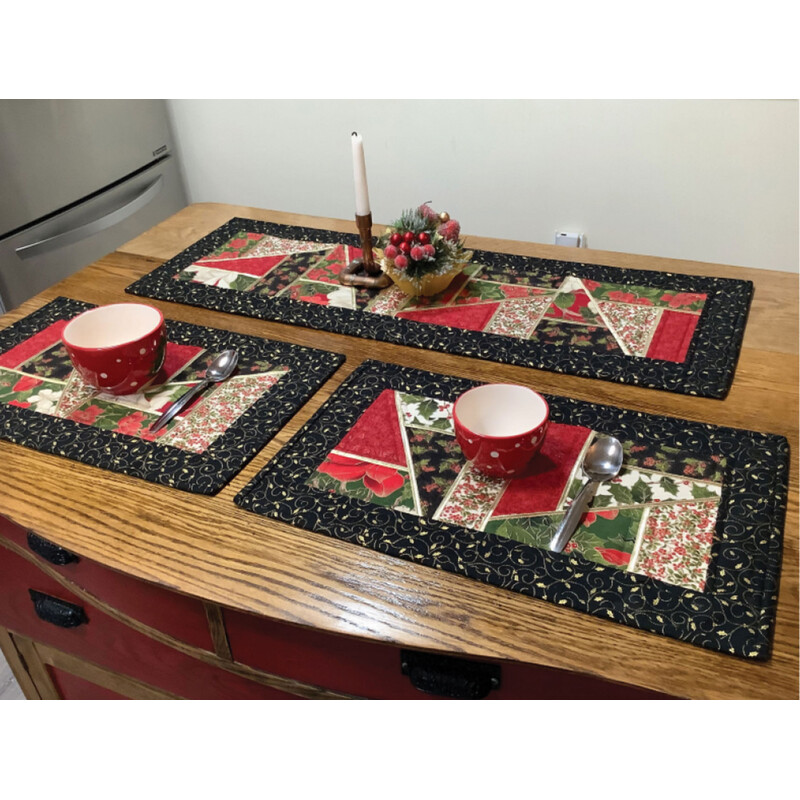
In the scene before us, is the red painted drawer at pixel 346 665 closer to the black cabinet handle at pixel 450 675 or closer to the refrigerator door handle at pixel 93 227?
the black cabinet handle at pixel 450 675

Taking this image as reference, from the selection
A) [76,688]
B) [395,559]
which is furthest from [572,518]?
[76,688]

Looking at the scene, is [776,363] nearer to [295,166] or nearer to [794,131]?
[794,131]

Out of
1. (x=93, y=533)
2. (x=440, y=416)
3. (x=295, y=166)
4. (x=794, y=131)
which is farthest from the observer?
(x=295, y=166)

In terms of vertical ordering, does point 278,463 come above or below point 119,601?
above

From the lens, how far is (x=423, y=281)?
1321 millimetres

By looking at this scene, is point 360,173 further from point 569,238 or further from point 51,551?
point 569,238

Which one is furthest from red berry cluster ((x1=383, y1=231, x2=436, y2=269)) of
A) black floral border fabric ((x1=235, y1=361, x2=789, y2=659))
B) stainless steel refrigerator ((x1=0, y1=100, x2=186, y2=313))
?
stainless steel refrigerator ((x1=0, y1=100, x2=186, y2=313))

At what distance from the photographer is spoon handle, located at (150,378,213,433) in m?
1.07

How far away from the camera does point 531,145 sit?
2.32 meters

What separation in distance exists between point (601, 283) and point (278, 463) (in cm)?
68

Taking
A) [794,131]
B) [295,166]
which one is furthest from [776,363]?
[295,166]

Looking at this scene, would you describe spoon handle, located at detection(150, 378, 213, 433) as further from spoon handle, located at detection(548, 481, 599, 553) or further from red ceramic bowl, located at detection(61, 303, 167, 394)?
spoon handle, located at detection(548, 481, 599, 553)

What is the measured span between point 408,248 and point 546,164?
3.91 feet

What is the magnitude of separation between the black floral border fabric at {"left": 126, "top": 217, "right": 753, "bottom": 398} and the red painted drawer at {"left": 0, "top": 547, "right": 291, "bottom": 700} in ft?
1.69
